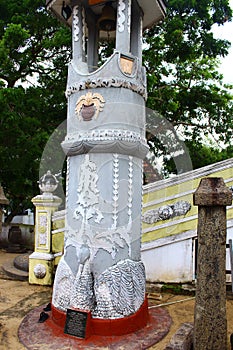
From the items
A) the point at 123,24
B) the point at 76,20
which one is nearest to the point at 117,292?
the point at 123,24

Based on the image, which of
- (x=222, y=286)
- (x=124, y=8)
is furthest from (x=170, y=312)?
(x=124, y=8)

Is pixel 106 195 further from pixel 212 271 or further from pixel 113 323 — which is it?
pixel 212 271

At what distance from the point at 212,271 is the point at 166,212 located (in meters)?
4.04

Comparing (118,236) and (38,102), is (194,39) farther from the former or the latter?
(118,236)

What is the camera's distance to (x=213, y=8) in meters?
13.1

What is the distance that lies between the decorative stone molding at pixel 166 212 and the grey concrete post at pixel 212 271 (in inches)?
153

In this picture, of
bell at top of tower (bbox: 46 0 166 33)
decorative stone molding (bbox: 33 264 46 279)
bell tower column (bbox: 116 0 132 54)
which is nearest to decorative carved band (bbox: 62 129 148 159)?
bell tower column (bbox: 116 0 132 54)

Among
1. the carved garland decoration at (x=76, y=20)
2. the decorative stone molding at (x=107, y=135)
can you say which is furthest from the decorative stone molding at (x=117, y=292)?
the carved garland decoration at (x=76, y=20)

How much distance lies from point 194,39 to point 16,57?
662 cm

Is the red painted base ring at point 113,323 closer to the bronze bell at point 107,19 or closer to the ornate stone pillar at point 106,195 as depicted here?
the ornate stone pillar at point 106,195

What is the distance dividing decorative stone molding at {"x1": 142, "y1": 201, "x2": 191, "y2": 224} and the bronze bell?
4094 mm

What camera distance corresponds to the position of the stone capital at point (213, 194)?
3684 millimetres

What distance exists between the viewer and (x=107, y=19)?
6324 millimetres

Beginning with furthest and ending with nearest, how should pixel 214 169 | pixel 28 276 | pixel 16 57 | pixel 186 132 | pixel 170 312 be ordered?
1. pixel 186 132
2. pixel 16 57
3. pixel 28 276
4. pixel 214 169
5. pixel 170 312
